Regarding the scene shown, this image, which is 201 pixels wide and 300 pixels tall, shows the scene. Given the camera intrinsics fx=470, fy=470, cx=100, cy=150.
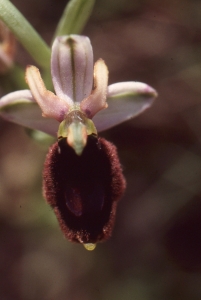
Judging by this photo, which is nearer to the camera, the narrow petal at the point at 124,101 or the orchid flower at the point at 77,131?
the orchid flower at the point at 77,131

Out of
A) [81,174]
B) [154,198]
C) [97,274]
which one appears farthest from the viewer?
[154,198]

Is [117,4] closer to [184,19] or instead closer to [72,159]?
[184,19]

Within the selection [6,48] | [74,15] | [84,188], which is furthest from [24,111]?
[6,48]

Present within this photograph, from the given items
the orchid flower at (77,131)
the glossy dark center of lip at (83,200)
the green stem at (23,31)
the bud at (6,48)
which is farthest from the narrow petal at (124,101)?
the bud at (6,48)

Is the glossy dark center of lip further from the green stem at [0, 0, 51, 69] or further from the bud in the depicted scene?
the bud

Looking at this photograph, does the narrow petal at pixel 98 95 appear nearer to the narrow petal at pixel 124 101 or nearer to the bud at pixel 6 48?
the narrow petal at pixel 124 101

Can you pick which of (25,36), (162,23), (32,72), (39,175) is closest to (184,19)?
(162,23)
